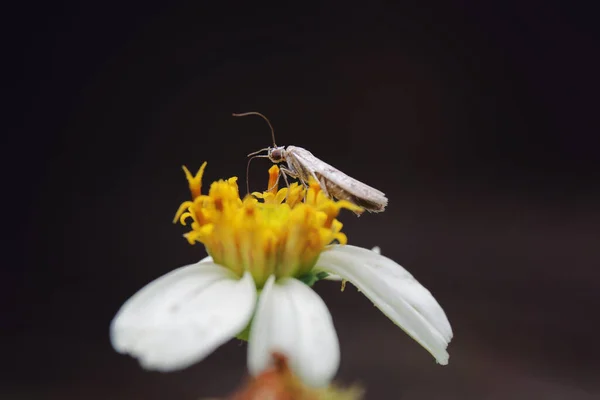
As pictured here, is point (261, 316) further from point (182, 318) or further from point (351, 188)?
point (351, 188)

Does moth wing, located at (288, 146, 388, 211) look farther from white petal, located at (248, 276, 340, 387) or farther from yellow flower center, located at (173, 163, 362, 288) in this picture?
white petal, located at (248, 276, 340, 387)

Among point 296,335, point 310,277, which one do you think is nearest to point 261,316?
point 296,335

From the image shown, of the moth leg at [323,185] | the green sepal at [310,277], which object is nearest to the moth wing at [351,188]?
the moth leg at [323,185]

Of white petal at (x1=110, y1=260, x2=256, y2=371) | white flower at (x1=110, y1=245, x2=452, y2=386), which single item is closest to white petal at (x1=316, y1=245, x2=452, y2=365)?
white flower at (x1=110, y1=245, x2=452, y2=386)

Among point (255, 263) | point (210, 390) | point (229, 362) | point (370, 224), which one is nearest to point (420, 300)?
point (255, 263)

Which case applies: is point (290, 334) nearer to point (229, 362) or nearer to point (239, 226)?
point (239, 226)
